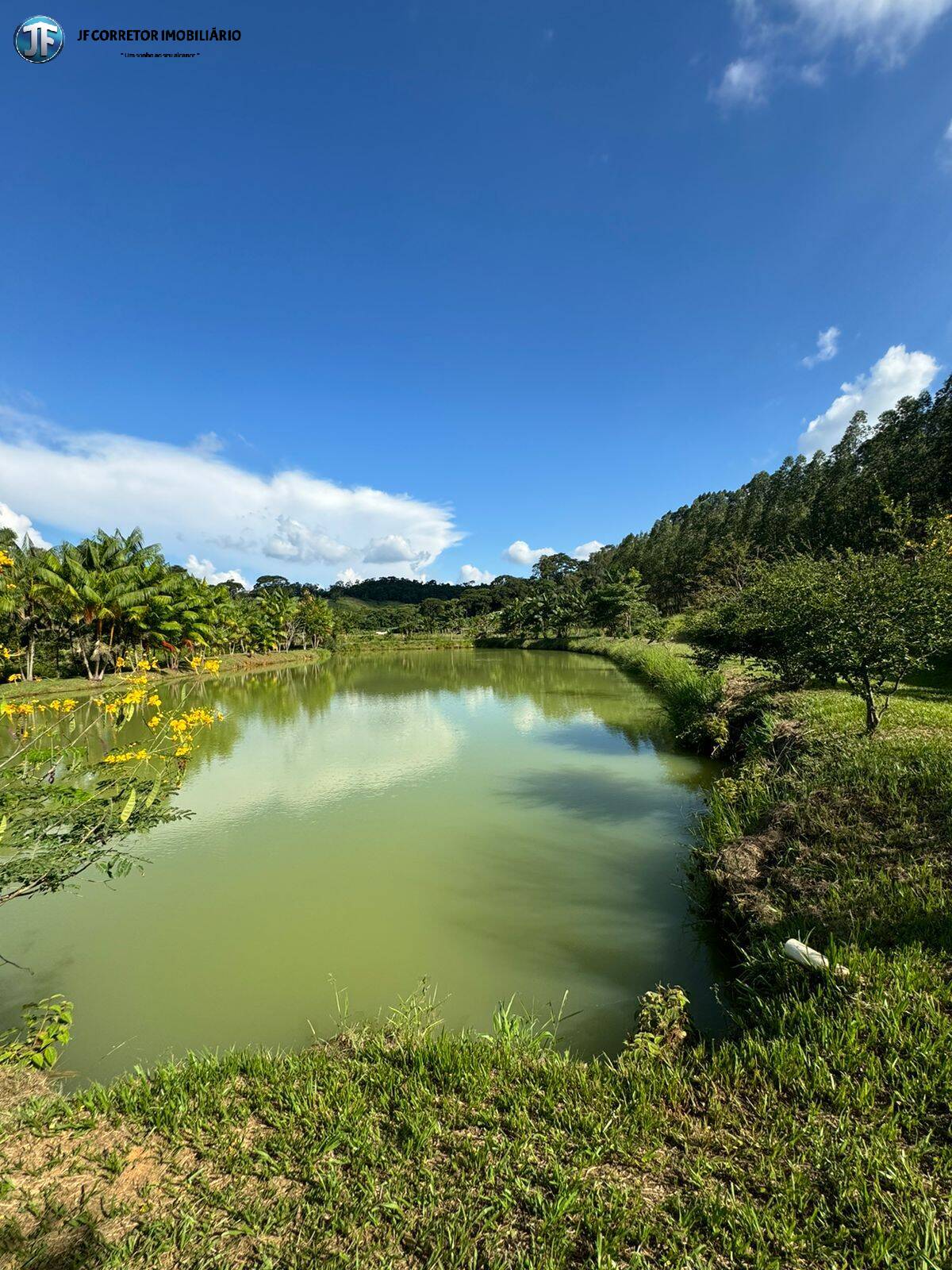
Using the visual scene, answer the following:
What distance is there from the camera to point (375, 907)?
215 inches

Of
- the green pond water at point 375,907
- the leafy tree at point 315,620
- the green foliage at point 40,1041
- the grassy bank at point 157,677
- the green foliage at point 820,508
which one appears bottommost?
the green pond water at point 375,907

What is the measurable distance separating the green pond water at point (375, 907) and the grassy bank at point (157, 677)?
216cm

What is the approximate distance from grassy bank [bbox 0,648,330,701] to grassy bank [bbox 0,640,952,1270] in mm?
2569

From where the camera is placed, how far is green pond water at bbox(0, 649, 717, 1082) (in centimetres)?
404

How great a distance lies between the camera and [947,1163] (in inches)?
86.0

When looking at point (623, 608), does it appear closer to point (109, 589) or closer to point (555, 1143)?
point (109, 589)

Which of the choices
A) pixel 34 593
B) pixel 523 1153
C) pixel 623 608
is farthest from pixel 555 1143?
pixel 623 608

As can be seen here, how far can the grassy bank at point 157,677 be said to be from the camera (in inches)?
238

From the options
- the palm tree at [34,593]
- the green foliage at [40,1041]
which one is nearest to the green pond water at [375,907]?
the green foliage at [40,1041]

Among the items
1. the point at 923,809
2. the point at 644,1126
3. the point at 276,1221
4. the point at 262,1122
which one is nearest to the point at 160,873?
the point at 262,1122

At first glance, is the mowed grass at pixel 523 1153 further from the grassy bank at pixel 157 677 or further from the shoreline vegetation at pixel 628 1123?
the grassy bank at pixel 157 677

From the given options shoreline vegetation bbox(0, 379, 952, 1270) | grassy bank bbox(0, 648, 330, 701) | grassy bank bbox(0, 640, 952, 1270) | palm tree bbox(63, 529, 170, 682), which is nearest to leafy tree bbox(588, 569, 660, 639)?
grassy bank bbox(0, 648, 330, 701)

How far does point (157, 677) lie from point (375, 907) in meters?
3.26

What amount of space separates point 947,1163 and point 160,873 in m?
7.16
